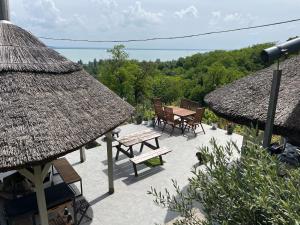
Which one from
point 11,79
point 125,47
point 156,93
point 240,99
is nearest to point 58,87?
point 11,79

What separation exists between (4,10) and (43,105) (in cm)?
415

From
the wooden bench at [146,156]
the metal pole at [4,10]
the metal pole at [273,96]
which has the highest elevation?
the metal pole at [4,10]

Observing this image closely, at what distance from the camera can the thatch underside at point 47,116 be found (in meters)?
4.91

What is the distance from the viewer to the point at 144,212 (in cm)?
748

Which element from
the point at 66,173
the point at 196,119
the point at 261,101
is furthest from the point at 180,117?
the point at 66,173

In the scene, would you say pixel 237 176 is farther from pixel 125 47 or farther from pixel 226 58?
pixel 226 58

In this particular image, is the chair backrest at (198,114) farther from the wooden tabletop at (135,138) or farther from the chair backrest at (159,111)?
the wooden tabletop at (135,138)

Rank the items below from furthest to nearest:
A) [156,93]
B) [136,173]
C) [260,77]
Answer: [156,93], [136,173], [260,77]

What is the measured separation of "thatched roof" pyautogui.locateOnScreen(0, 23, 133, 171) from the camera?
4984mm

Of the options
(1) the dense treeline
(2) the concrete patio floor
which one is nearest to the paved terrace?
(2) the concrete patio floor

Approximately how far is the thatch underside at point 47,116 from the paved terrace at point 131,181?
258 cm

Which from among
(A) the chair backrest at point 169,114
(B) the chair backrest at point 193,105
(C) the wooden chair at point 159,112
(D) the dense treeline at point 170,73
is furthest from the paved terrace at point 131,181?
(D) the dense treeline at point 170,73

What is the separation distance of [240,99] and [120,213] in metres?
4.63

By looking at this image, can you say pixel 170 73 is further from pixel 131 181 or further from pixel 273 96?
pixel 273 96
